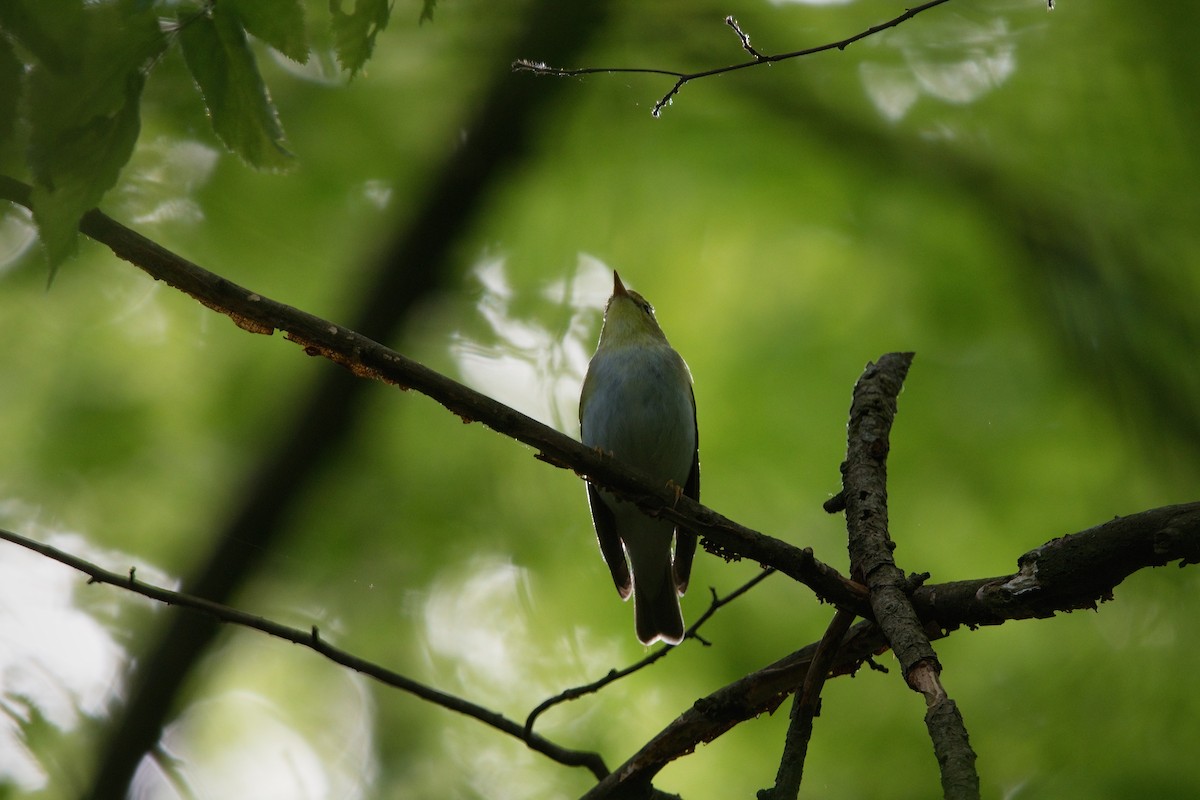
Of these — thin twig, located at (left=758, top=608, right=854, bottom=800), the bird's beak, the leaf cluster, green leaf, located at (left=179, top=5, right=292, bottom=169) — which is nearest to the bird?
the bird's beak

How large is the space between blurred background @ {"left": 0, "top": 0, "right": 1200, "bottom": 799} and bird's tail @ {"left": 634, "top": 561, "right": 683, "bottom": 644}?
745 mm

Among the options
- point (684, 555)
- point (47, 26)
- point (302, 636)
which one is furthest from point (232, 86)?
point (684, 555)

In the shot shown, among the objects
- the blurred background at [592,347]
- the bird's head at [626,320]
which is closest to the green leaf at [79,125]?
the blurred background at [592,347]

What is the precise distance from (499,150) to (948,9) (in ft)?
10.3

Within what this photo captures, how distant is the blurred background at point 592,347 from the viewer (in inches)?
229

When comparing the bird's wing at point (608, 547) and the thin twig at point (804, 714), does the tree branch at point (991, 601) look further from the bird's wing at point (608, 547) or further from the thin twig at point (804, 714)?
the bird's wing at point (608, 547)

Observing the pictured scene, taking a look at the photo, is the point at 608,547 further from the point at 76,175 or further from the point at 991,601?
the point at 76,175

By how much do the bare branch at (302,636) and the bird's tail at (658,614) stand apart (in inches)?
90.0

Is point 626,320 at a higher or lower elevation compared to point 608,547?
higher

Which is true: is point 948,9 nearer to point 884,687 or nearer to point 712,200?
point 712,200

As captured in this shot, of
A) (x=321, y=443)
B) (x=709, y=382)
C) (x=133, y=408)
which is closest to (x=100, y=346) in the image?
(x=133, y=408)

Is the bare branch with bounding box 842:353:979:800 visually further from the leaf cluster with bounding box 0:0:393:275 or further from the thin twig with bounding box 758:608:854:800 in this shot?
the leaf cluster with bounding box 0:0:393:275

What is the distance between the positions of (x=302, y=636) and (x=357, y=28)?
202 cm

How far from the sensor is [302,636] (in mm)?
3312
